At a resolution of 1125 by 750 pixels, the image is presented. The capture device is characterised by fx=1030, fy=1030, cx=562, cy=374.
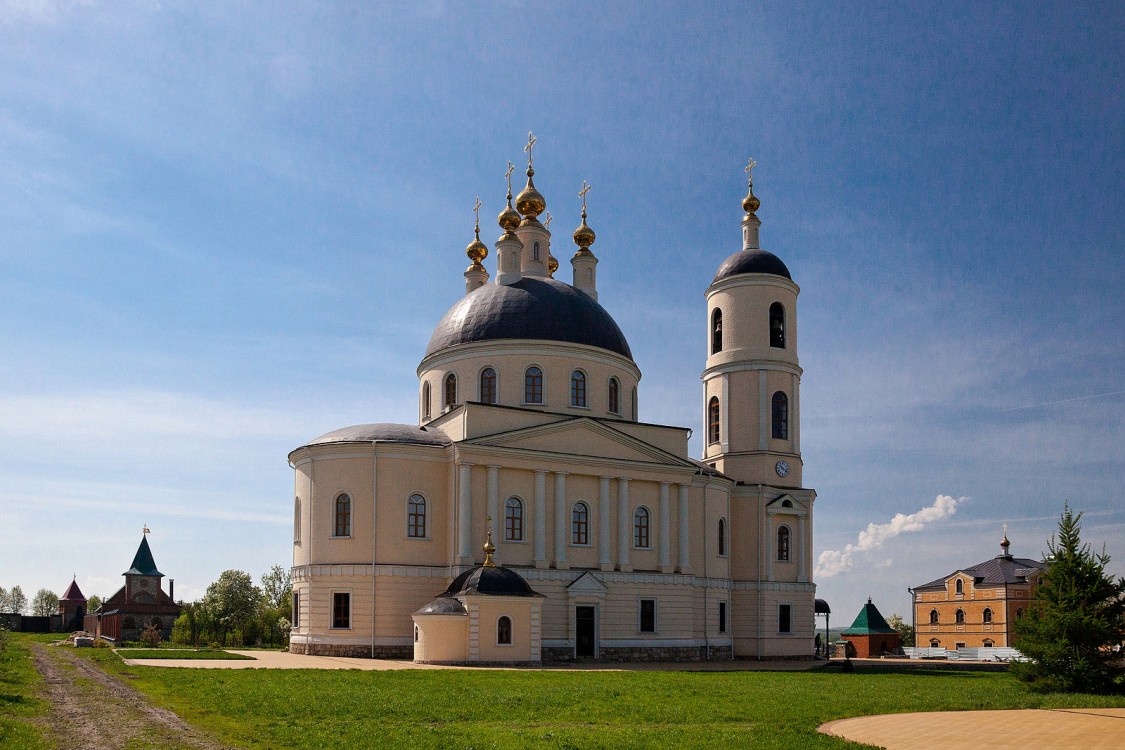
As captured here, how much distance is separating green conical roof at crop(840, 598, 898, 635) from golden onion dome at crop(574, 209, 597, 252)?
2449 centimetres

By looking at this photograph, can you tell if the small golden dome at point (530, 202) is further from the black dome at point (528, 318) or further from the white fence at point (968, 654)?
the white fence at point (968, 654)

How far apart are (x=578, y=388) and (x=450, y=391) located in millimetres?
5207

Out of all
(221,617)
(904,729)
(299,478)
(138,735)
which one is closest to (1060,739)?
(904,729)

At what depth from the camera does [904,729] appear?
16359mm

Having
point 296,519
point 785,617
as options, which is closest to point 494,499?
point 296,519

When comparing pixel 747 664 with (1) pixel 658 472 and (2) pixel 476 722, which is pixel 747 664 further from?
(2) pixel 476 722

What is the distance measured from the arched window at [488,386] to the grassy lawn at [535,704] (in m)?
14.6

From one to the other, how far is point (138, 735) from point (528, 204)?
33.8 m

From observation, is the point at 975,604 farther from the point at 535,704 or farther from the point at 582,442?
the point at 535,704

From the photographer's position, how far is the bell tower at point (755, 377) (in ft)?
145

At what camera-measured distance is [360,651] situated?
3478 cm

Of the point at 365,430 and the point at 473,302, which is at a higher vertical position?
the point at 473,302

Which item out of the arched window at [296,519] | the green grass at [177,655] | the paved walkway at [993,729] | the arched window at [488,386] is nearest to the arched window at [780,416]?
the arched window at [488,386]

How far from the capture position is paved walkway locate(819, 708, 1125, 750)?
1458 cm
